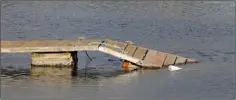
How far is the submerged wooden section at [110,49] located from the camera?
16484mm

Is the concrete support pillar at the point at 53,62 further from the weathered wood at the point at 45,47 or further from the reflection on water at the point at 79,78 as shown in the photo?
the reflection on water at the point at 79,78

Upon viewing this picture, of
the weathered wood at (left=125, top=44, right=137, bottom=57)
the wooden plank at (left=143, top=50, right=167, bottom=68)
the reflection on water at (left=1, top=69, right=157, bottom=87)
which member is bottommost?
the reflection on water at (left=1, top=69, right=157, bottom=87)

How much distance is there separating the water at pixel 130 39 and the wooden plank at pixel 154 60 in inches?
15.9

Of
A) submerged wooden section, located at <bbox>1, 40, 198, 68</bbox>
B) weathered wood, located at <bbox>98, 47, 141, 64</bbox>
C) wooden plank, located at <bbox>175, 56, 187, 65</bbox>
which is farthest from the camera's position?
wooden plank, located at <bbox>175, 56, 187, 65</bbox>

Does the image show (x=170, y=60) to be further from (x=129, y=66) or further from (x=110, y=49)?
(x=110, y=49)

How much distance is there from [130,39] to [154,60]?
205 inches

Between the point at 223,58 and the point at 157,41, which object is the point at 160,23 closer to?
the point at 157,41

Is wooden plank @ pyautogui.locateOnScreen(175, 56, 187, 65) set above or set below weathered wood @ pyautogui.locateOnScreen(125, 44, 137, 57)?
below

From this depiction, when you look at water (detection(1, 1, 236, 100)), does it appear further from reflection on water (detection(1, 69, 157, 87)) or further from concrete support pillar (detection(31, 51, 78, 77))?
concrete support pillar (detection(31, 51, 78, 77))

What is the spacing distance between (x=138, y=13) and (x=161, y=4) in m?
4.19

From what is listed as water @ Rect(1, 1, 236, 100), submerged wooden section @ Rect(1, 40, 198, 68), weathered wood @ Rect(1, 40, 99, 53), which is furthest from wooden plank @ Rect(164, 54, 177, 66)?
weathered wood @ Rect(1, 40, 99, 53)

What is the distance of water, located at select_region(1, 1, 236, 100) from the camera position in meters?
14.1

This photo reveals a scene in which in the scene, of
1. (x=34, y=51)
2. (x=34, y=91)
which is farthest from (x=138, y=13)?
(x=34, y=91)

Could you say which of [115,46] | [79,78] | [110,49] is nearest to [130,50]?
[115,46]
